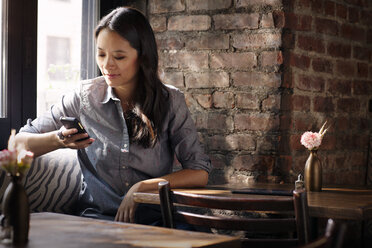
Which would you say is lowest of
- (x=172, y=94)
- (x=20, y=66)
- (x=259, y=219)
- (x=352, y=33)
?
(x=259, y=219)

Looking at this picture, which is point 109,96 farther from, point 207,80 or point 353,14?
point 353,14

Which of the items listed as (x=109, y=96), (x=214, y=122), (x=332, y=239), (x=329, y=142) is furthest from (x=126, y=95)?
(x=332, y=239)

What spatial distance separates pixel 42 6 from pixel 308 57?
1.36 meters

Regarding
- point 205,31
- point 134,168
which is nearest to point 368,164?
point 205,31

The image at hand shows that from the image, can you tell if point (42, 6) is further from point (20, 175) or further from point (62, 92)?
point (20, 175)

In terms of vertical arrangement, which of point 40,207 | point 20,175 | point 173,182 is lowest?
point 40,207

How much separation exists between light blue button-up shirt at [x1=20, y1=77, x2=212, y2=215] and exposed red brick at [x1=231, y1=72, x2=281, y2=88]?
1.25ft

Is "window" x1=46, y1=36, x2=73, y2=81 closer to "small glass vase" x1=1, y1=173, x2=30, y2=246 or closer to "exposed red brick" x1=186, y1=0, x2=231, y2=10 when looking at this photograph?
"exposed red brick" x1=186, y1=0, x2=231, y2=10

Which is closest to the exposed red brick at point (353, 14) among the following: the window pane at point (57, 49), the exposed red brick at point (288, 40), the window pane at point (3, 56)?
the exposed red brick at point (288, 40)

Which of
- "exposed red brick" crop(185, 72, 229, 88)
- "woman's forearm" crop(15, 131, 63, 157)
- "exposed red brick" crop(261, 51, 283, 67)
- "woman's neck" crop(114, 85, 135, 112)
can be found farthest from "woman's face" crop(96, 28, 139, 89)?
"exposed red brick" crop(261, 51, 283, 67)

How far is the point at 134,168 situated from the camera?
2.60 m

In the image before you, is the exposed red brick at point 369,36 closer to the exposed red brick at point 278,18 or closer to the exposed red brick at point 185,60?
the exposed red brick at point 278,18

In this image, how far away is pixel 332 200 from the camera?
2.12 metres

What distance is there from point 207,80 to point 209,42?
192 mm
